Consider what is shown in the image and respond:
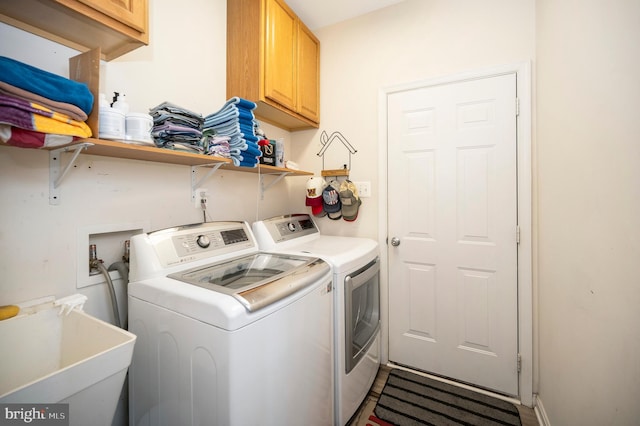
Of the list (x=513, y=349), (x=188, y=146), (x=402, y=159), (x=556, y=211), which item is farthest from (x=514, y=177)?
(x=188, y=146)

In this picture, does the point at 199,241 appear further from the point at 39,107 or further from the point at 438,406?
the point at 438,406

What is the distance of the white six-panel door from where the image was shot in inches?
68.4

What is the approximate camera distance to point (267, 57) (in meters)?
1.74

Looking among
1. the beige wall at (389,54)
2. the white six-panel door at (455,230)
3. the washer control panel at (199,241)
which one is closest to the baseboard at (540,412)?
the white six-panel door at (455,230)

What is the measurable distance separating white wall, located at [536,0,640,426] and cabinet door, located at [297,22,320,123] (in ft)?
4.95

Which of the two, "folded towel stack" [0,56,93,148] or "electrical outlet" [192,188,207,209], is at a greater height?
"folded towel stack" [0,56,93,148]

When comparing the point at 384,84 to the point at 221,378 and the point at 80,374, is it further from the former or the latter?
the point at 80,374

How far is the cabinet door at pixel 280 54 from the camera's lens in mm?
1746

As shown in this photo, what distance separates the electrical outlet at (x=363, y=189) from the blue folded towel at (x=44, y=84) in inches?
65.9

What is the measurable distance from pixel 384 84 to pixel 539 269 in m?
1.63

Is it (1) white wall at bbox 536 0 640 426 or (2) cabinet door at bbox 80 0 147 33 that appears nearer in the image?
(1) white wall at bbox 536 0 640 426

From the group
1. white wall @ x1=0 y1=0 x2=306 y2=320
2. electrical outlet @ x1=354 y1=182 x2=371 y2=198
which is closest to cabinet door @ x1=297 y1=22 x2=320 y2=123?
white wall @ x1=0 y1=0 x2=306 y2=320

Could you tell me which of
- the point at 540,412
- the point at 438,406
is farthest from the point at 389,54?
the point at 540,412

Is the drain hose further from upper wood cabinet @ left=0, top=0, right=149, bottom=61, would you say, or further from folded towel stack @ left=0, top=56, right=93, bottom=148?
upper wood cabinet @ left=0, top=0, right=149, bottom=61
